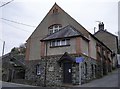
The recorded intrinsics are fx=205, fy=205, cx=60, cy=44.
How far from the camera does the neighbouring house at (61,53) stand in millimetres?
22922

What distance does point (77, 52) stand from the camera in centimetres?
2284

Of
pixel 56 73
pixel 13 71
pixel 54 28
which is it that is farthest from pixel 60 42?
pixel 13 71

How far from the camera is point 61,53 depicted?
79.0ft

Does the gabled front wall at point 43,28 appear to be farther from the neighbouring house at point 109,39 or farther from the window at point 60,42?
the neighbouring house at point 109,39

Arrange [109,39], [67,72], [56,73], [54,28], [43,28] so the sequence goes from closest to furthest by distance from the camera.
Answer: [67,72]
[56,73]
[54,28]
[43,28]
[109,39]

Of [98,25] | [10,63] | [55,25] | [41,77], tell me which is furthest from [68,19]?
[98,25]

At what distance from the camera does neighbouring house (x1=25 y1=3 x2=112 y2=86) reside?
75.2 ft

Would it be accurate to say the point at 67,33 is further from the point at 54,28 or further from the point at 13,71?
the point at 13,71

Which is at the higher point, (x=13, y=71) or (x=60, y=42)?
(x=60, y=42)

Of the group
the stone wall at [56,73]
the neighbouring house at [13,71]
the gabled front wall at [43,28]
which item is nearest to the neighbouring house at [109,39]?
the gabled front wall at [43,28]

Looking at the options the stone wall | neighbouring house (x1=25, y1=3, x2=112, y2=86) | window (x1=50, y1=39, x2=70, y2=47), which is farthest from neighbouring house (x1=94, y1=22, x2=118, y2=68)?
window (x1=50, y1=39, x2=70, y2=47)

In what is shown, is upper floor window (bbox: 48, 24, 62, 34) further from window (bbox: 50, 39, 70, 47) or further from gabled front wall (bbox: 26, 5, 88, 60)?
window (bbox: 50, 39, 70, 47)

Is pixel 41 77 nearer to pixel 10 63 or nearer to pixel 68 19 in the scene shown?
pixel 68 19

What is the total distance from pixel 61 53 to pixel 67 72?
243 centimetres
